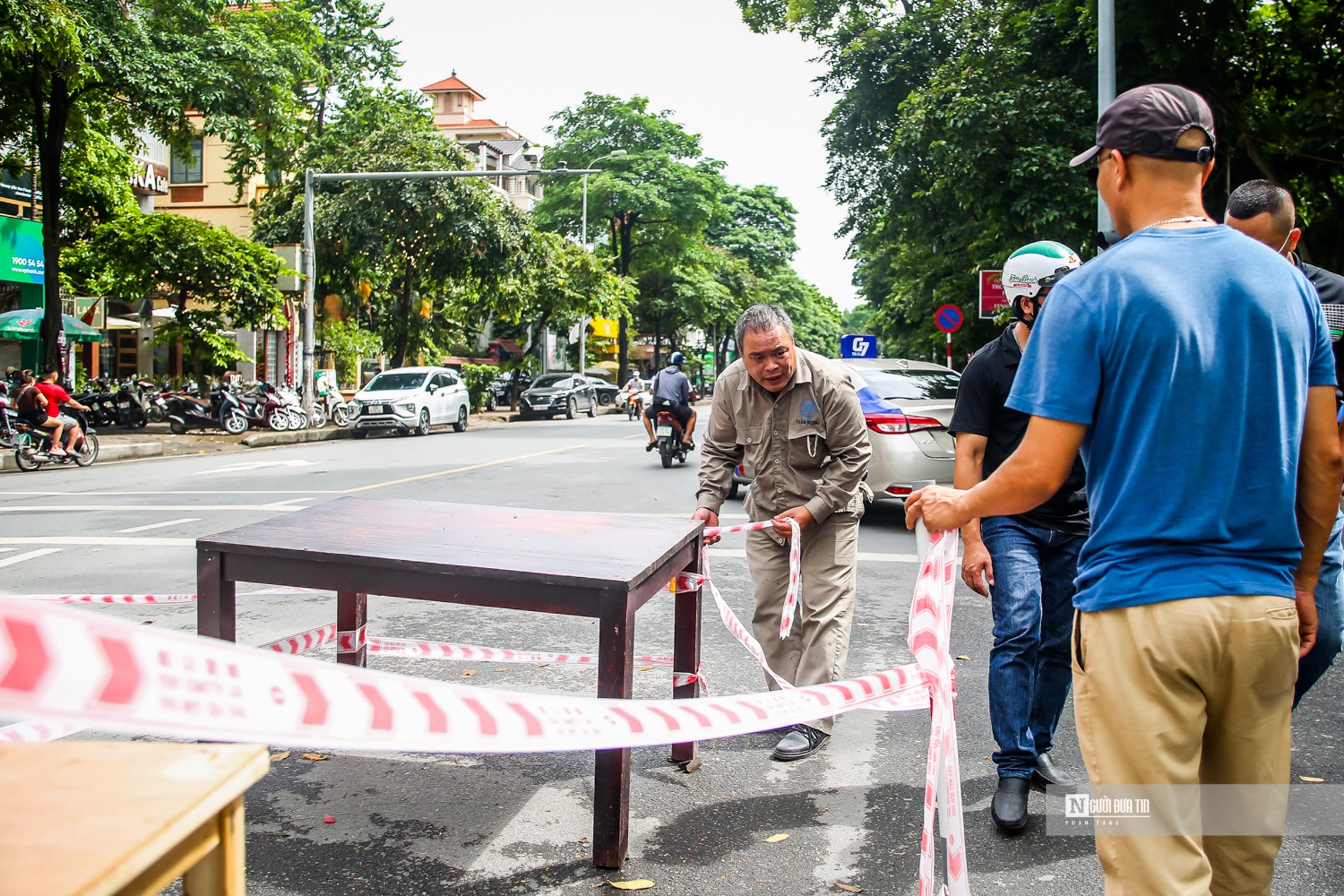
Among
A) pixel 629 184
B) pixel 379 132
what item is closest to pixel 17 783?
pixel 379 132

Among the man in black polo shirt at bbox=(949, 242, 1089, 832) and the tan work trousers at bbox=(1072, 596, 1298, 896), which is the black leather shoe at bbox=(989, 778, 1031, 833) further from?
the tan work trousers at bbox=(1072, 596, 1298, 896)

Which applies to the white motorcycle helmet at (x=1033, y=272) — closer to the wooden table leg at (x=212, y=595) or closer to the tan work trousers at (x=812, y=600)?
the tan work trousers at (x=812, y=600)

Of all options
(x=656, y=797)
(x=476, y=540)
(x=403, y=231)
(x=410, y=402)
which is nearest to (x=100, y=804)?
(x=476, y=540)

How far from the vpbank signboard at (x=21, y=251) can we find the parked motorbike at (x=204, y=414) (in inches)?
191

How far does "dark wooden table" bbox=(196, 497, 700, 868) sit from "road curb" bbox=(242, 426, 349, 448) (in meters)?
18.7

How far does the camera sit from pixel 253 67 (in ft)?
65.8

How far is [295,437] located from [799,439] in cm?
2012

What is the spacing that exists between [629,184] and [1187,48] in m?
30.5

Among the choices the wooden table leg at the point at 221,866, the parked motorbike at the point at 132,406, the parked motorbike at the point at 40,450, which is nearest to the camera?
the wooden table leg at the point at 221,866

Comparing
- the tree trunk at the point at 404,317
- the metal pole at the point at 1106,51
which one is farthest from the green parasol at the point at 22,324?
the metal pole at the point at 1106,51

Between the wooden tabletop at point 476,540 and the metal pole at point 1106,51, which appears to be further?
the metal pole at point 1106,51

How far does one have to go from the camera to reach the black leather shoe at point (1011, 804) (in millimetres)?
3281

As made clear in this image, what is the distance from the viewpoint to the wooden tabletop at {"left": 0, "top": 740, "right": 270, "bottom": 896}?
1132 millimetres

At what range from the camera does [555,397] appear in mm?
34812
